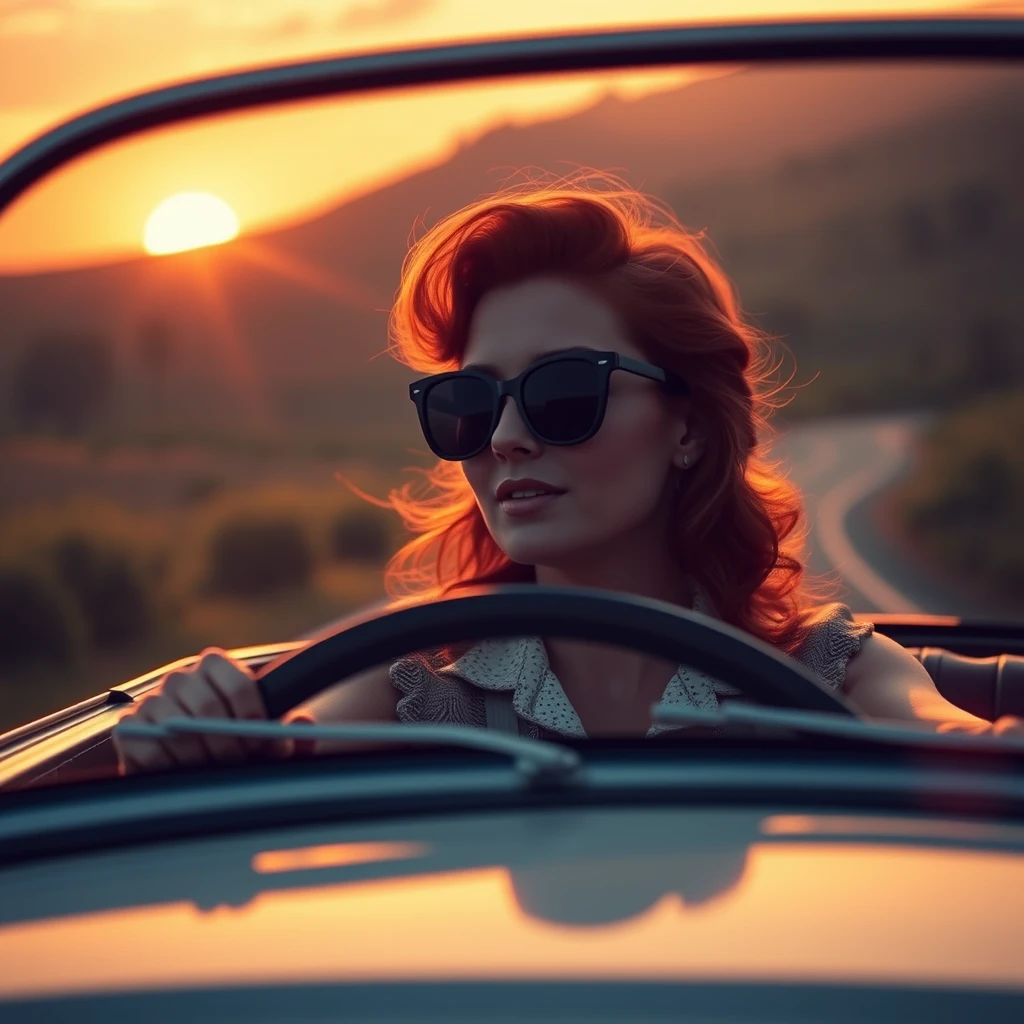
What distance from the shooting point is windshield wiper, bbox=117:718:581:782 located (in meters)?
1.37

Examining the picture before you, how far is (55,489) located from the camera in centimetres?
4553

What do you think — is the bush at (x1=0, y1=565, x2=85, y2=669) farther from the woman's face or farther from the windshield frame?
the windshield frame

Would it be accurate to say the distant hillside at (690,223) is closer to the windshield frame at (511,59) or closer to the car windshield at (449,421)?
the car windshield at (449,421)

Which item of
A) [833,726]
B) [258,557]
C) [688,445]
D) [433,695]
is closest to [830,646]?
[688,445]

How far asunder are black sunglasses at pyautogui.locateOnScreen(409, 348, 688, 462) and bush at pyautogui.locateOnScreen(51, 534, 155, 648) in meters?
16.2

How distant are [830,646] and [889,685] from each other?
0.13 m

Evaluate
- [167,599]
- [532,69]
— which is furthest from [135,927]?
[167,599]

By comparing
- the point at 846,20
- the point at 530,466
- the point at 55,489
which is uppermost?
the point at 55,489

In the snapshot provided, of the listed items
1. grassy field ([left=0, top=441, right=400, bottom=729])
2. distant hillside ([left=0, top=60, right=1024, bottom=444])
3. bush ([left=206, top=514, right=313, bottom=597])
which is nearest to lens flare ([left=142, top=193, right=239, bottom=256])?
grassy field ([left=0, top=441, right=400, bottom=729])

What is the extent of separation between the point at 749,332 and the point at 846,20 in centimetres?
105

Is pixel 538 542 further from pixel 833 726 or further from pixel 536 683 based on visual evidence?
pixel 833 726

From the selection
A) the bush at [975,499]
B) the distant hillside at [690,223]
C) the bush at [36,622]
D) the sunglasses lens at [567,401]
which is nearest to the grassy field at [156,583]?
the bush at [36,622]

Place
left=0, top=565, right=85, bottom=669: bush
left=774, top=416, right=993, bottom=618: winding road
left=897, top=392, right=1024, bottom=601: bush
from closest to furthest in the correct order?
left=774, top=416, right=993, bottom=618: winding road → left=0, top=565, right=85, bottom=669: bush → left=897, top=392, right=1024, bottom=601: bush

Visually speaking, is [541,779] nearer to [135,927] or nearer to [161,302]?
[135,927]
